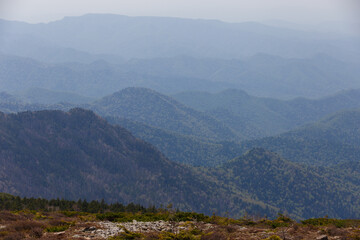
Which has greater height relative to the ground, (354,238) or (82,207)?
(354,238)

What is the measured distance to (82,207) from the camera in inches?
3211

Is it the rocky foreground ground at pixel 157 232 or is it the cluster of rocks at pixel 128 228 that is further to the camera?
the cluster of rocks at pixel 128 228

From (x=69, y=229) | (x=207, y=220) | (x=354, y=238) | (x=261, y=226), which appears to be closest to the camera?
(x=354, y=238)

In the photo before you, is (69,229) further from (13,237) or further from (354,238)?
(354,238)

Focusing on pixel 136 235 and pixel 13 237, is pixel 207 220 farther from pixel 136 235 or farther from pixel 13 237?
pixel 13 237

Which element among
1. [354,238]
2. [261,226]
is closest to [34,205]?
[261,226]

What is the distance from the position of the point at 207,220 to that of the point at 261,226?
293 inches

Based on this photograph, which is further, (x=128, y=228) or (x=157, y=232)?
(x=128, y=228)

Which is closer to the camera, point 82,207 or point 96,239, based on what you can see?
point 96,239

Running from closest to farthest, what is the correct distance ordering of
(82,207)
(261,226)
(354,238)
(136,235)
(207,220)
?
(354,238), (136,235), (261,226), (207,220), (82,207)

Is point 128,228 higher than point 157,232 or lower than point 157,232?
lower

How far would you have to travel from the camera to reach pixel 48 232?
36.6 m

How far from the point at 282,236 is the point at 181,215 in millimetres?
16921

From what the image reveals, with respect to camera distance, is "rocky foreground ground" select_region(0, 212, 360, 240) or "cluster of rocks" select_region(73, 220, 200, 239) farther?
"cluster of rocks" select_region(73, 220, 200, 239)
